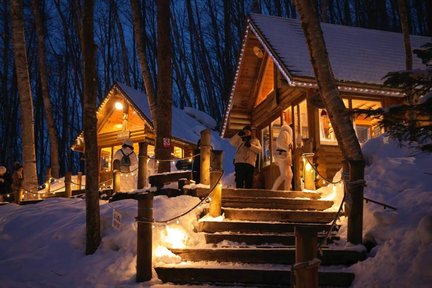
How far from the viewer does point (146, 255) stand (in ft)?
18.2

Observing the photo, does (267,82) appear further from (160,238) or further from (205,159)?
(160,238)

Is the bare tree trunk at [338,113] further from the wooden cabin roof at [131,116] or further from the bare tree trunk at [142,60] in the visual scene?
the wooden cabin roof at [131,116]

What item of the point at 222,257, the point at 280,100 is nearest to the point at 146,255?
the point at 222,257

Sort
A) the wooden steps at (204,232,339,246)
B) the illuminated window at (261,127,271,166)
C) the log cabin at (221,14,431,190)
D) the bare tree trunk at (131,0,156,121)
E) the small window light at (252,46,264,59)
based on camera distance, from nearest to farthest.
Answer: the wooden steps at (204,232,339,246) < the log cabin at (221,14,431,190) < the bare tree trunk at (131,0,156,121) < the small window light at (252,46,264,59) < the illuminated window at (261,127,271,166)

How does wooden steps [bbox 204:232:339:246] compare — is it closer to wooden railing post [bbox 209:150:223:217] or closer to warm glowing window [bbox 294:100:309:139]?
wooden railing post [bbox 209:150:223:217]

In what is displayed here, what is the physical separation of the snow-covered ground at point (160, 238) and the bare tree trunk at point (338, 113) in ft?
1.03

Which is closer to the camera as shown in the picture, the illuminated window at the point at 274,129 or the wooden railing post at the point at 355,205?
the wooden railing post at the point at 355,205

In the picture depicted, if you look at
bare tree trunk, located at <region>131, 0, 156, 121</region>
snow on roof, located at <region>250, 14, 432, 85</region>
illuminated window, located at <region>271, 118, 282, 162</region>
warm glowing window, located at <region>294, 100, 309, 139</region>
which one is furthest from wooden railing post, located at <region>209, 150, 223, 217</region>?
illuminated window, located at <region>271, 118, 282, 162</region>

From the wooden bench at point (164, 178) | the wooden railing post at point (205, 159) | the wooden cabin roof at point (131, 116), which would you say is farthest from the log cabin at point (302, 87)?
the wooden cabin roof at point (131, 116)

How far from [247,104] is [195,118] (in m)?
13.6

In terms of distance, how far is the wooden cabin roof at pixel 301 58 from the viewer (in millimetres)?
11258

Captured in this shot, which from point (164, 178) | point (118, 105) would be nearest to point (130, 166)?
point (164, 178)

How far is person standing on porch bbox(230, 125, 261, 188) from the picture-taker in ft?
34.9

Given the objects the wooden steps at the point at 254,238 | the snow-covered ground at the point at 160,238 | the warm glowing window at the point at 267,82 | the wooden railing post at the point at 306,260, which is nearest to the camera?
the wooden railing post at the point at 306,260
